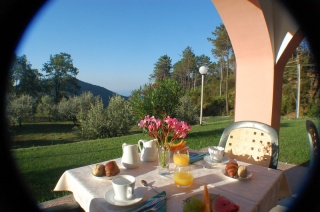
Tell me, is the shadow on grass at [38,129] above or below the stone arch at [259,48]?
below

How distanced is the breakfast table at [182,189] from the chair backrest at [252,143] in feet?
1.36

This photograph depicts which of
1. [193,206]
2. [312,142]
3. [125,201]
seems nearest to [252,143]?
[312,142]

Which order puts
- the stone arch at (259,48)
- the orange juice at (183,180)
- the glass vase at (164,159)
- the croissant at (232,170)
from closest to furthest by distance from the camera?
the orange juice at (183,180) < the croissant at (232,170) < the glass vase at (164,159) < the stone arch at (259,48)

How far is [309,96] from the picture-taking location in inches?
521

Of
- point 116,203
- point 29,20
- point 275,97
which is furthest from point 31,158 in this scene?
A: point 275,97

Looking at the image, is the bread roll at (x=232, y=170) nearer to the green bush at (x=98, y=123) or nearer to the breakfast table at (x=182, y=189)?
the breakfast table at (x=182, y=189)

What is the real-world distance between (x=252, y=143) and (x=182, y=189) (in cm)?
114

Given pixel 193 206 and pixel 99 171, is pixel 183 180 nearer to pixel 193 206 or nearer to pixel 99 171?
pixel 193 206

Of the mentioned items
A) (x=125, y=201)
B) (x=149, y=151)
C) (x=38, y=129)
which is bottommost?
(x=38, y=129)

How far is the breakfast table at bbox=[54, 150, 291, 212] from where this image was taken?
1.04 meters

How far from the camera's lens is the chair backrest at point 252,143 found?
1859mm

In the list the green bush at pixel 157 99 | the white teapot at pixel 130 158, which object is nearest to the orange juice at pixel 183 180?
the white teapot at pixel 130 158

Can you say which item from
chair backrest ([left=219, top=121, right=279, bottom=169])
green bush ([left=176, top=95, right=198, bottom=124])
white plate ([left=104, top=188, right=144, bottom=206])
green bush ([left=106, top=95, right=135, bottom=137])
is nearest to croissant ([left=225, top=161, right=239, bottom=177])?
white plate ([left=104, top=188, right=144, bottom=206])

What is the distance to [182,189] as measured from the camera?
1.19 metres
